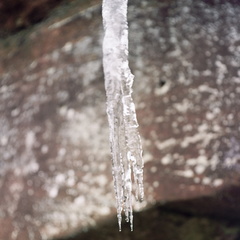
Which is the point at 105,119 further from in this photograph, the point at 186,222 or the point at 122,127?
the point at 186,222

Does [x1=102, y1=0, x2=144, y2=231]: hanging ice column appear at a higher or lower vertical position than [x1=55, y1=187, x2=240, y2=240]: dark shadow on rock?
higher

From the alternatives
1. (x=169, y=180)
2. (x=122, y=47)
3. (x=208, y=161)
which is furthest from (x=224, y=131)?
(x=122, y=47)

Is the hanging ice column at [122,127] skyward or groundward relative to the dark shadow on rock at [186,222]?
skyward

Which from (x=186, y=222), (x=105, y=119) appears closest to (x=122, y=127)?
(x=105, y=119)
